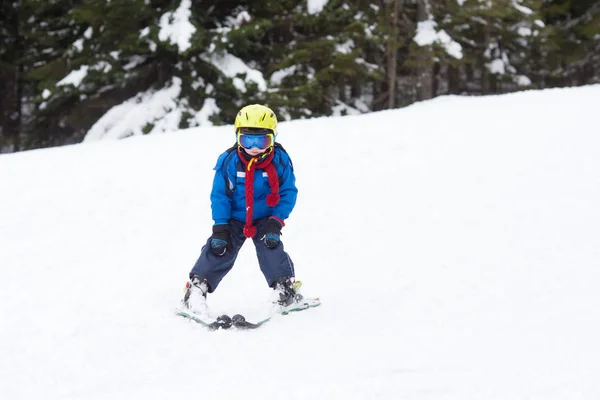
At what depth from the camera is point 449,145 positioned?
9.40 m

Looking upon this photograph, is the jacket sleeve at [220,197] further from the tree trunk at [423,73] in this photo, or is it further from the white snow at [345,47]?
the tree trunk at [423,73]

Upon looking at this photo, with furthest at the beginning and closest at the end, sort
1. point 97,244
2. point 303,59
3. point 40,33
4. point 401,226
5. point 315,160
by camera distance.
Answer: point 40,33 < point 303,59 < point 315,160 < point 401,226 < point 97,244

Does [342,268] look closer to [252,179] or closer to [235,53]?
[252,179]

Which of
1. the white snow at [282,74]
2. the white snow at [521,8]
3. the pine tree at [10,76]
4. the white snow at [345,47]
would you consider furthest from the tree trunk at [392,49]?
the pine tree at [10,76]

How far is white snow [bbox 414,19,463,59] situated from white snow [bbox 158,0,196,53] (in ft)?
20.5

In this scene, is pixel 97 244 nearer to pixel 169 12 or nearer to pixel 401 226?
pixel 401 226

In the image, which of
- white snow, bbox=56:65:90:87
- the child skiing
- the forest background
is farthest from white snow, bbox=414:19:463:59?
the child skiing

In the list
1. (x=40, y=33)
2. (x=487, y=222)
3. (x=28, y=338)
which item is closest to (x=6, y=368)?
(x=28, y=338)

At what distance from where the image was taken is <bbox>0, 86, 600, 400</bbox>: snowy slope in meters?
3.53

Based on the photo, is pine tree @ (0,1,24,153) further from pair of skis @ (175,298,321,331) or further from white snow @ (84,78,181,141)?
pair of skis @ (175,298,321,331)

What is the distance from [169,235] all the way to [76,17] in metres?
13.3

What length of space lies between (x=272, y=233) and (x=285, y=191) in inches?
13.1

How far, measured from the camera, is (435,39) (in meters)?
17.6

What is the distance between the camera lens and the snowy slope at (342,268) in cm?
353
